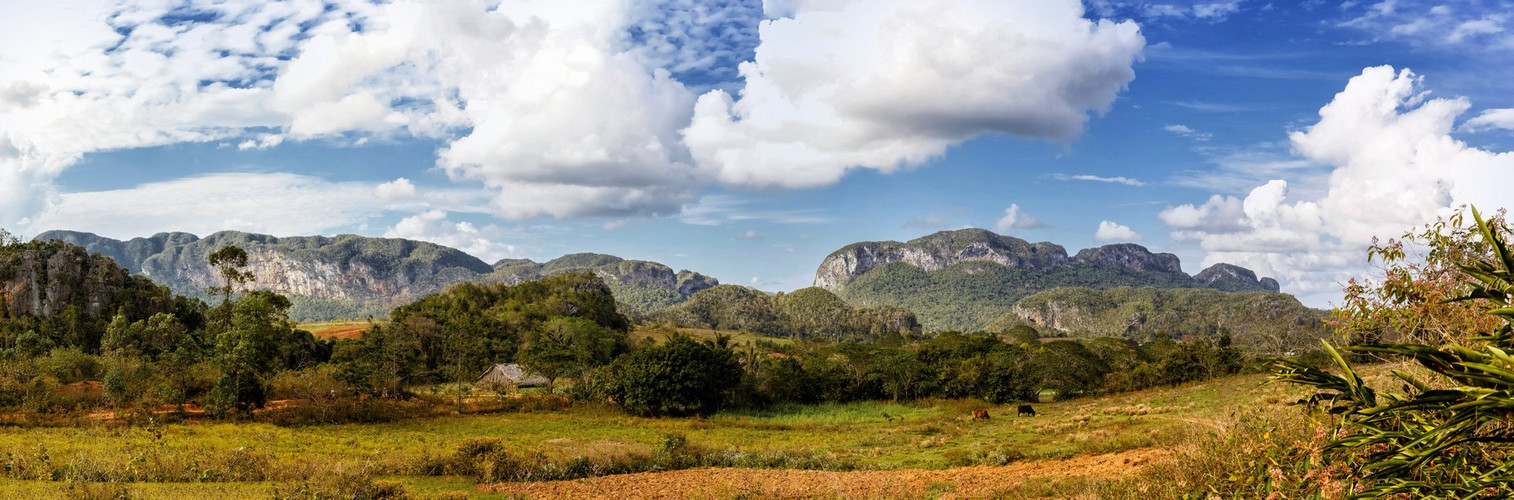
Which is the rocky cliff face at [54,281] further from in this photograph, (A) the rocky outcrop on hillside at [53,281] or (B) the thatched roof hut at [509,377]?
(B) the thatched roof hut at [509,377]

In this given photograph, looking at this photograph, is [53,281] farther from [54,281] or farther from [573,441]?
[573,441]

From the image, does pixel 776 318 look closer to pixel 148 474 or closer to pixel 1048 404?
pixel 1048 404

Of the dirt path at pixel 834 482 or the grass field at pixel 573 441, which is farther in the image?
the grass field at pixel 573 441

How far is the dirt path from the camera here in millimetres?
14789

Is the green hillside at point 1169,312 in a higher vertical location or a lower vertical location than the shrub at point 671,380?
higher

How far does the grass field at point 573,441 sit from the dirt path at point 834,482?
4.23ft

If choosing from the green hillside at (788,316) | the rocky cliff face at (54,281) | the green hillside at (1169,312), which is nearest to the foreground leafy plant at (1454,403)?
the rocky cliff face at (54,281)

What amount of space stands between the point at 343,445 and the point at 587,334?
4355 cm

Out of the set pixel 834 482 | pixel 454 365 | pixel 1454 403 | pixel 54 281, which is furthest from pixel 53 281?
pixel 1454 403

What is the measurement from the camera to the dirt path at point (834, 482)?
14.8m

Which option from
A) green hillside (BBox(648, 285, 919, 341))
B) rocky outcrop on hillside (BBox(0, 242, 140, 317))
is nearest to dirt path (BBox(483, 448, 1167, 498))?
→ rocky outcrop on hillside (BBox(0, 242, 140, 317))

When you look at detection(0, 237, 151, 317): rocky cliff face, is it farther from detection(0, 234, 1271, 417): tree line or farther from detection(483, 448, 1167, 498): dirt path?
detection(483, 448, 1167, 498): dirt path

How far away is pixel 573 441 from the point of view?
2669 cm

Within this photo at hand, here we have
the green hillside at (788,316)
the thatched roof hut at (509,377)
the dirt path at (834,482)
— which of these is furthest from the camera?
the green hillside at (788,316)
